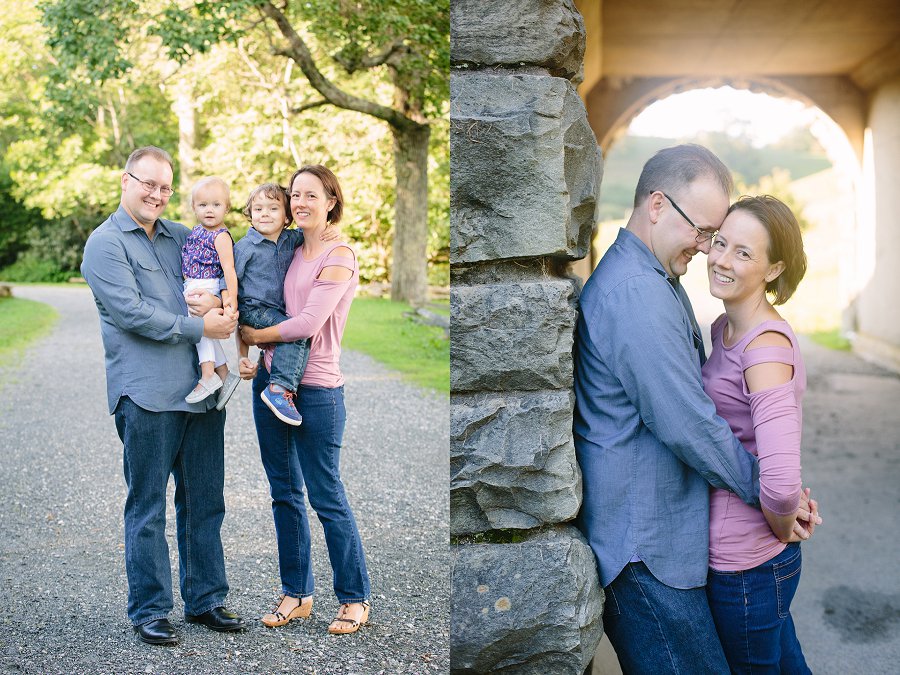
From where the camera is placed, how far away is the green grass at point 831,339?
1173 centimetres

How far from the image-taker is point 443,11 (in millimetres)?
4418

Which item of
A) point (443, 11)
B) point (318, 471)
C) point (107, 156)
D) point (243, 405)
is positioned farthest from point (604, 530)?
point (443, 11)

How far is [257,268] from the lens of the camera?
2674 mm

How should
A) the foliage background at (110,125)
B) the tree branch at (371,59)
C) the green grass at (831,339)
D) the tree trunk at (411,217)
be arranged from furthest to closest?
the green grass at (831,339)
the tree trunk at (411,217)
the tree branch at (371,59)
the foliage background at (110,125)

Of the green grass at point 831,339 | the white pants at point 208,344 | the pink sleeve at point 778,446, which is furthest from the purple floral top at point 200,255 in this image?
the green grass at point 831,339

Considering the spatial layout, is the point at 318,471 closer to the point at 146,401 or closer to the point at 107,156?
the point at 146,401

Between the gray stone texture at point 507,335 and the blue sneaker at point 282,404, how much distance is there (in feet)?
2.76

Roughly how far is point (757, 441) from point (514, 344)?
599 millimetres

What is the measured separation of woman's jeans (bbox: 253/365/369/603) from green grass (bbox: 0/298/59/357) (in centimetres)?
84

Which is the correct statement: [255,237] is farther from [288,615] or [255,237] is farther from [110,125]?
[288,615]

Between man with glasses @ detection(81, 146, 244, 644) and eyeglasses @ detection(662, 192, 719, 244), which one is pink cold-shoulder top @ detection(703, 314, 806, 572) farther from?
man with glasses @ detection(81, 146, 244, 644)

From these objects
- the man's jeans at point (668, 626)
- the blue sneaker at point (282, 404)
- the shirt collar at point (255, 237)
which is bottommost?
the man's jeans at point (668, 626)

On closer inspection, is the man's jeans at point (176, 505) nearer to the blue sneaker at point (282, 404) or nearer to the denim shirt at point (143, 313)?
the denim shirt at point (143, 313)

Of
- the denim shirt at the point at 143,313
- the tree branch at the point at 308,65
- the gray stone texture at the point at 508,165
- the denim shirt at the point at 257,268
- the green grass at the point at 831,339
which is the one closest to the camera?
the gray stone texture at the point at 508,165
